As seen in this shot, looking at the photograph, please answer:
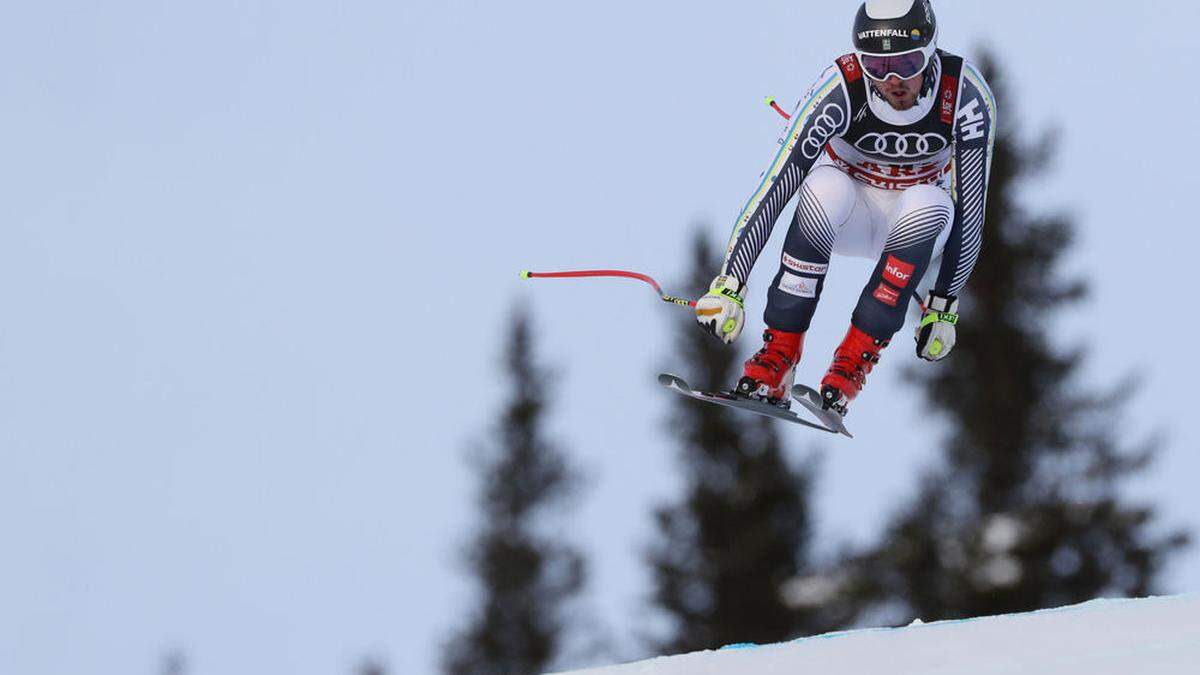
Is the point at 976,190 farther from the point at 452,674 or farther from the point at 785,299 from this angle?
the point at 452,674

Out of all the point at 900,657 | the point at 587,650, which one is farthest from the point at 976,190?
the point at 587,650

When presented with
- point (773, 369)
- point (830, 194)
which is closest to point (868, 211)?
point (830, 194)

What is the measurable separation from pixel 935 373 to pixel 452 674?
409 inches

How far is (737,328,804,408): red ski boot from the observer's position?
1485 cm

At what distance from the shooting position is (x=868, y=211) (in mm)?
14883

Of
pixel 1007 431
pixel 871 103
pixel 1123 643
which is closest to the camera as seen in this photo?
pixel 1123 643

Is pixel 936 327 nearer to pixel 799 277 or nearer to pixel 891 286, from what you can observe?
pixel 891 286

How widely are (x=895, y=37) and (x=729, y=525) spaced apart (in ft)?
87.0

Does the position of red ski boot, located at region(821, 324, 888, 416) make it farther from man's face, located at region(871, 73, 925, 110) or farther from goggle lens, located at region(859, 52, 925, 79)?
goggle lens, located at region(859, 52, 925, 79)

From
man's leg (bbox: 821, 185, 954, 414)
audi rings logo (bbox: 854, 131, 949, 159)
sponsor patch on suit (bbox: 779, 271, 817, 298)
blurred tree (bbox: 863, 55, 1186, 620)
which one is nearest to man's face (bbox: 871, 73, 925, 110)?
audi rings logo (bbox: 854, 131, 949, 159)

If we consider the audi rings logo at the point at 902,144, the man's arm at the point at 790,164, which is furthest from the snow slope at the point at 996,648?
the audi rings logo at the point at 902,144

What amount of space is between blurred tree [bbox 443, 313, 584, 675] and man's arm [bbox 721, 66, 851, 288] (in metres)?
27.1

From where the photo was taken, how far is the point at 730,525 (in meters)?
39.8

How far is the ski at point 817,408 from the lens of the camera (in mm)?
14750
